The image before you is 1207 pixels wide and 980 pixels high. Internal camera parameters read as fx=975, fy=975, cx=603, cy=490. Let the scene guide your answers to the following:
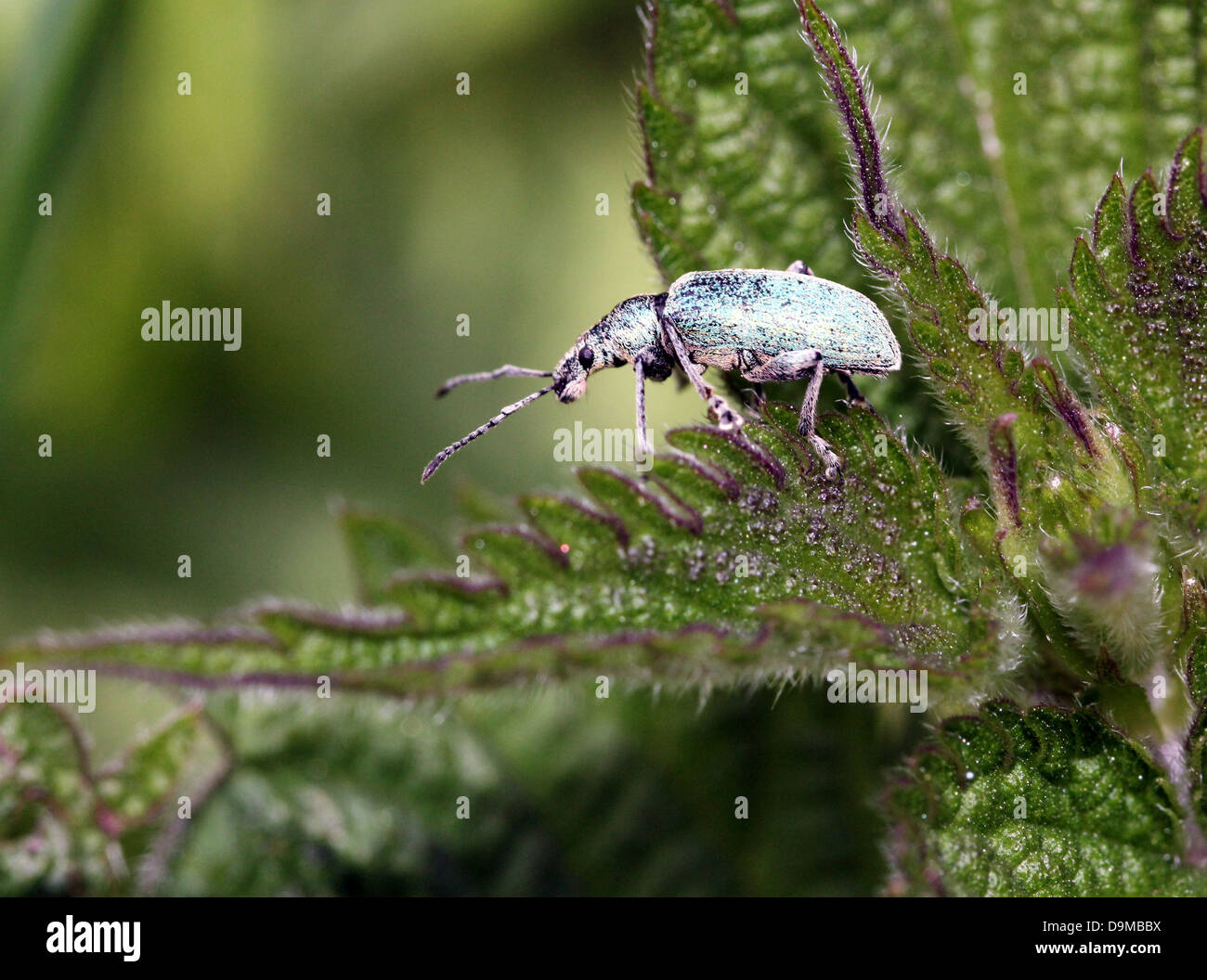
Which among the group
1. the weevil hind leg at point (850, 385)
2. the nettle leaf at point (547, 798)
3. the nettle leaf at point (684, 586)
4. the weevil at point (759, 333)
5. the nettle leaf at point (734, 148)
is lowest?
the nettle leaf at point (547, 798)

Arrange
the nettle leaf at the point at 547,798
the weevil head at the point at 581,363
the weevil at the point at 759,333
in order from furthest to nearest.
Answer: the weevil head at the point at 581,363, the nettle leaf at the point at 547,798, the weevil at the point at 759,333

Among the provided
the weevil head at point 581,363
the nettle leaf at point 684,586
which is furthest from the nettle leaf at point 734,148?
the nettle leaf at point 684,586

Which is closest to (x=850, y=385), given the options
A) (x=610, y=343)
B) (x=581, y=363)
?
(x=610, y=343)

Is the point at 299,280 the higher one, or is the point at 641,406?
the point at 299,280

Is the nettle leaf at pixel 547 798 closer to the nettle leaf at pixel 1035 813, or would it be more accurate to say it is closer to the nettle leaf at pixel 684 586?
the nettle leaf at pixel 684 586

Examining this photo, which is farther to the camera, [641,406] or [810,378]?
[641,406]

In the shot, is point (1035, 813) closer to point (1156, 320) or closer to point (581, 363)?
point (1156, 320)

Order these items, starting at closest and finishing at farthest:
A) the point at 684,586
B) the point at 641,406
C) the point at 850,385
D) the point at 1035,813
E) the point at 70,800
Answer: the point at 1035,813, the point at 684,586, the point at 850,385, the point at 70,800, the point at 641,406
